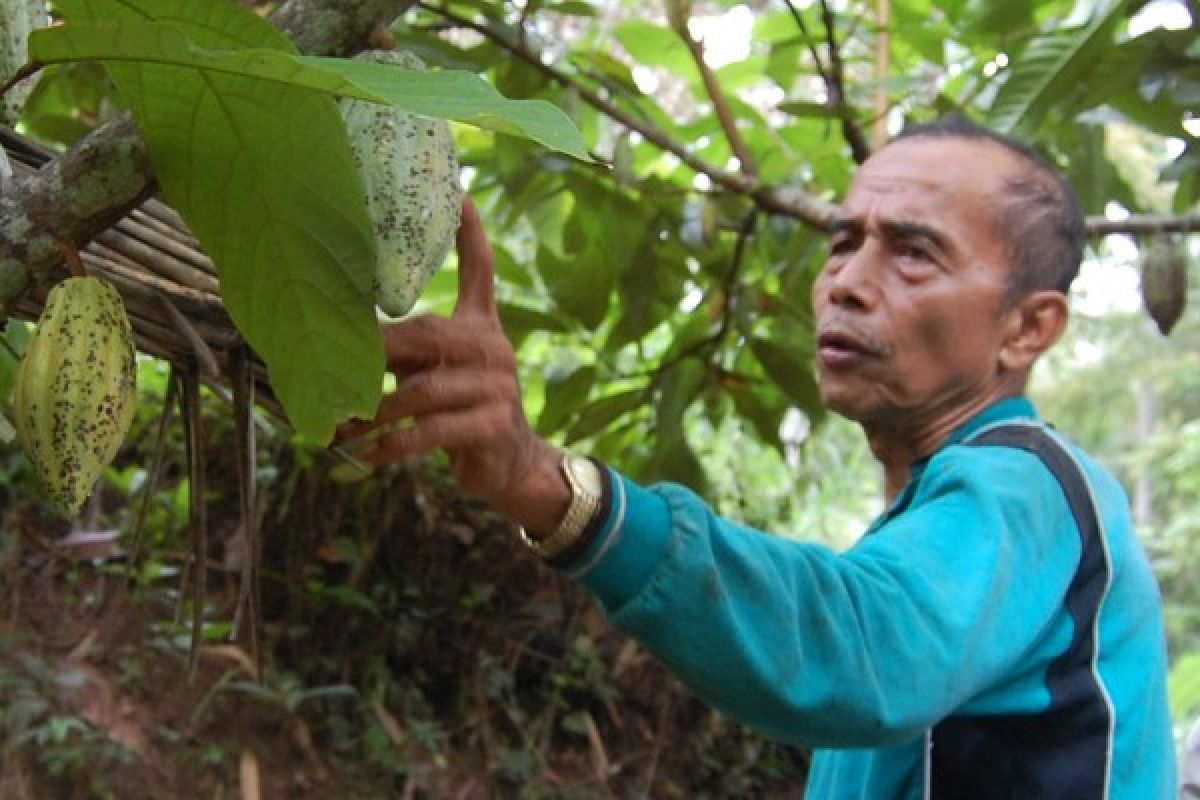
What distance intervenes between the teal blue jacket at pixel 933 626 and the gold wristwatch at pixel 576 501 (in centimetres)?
1

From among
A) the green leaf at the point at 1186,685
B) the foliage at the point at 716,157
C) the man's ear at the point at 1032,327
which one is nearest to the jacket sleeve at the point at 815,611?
the man's ear at the point at 1032,327

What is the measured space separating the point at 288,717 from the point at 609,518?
66.9 inches

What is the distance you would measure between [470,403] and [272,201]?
16cm

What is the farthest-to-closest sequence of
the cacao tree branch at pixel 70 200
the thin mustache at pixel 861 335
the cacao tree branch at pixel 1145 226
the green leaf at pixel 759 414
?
the green leaf at pixel 759 414
the cacao tree branch at pixel 1145 226
the thin mustache at pixel 861 335
the cacao tree branch at pixel 70 200

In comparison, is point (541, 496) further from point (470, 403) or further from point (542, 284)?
point (542, 284)

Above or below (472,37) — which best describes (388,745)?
below

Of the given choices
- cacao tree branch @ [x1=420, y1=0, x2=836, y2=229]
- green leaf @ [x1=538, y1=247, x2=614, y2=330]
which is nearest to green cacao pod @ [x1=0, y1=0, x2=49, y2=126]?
cacao tree branch @ [x1=420, y1=0, x2=836, y2=229]

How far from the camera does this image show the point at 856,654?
2.75 ft

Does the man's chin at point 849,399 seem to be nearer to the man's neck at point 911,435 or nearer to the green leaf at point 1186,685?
the man's neck at point 911,435

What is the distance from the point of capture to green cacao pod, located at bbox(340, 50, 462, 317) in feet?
2.09

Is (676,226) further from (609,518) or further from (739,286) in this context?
(609,518)

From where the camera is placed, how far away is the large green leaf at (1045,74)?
1.47 meters

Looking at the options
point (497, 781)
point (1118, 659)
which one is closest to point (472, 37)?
point (497, 781)

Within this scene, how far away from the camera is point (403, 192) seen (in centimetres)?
64
